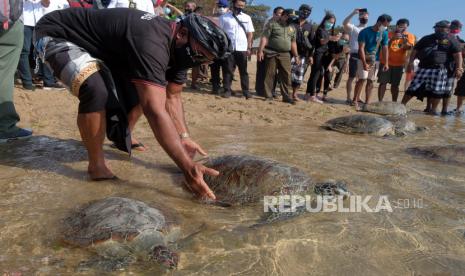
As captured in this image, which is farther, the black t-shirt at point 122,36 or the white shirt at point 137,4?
the white shirt at point 137,4

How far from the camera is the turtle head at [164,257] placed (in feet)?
6.01

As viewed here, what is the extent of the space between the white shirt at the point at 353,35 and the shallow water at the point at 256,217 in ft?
13.4

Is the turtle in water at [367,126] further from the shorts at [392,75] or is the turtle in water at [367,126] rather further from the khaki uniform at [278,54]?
the shorts at [392,75]

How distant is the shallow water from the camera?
1880 mm

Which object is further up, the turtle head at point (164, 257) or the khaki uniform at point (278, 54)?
the khaki uniform at point (278, 54)

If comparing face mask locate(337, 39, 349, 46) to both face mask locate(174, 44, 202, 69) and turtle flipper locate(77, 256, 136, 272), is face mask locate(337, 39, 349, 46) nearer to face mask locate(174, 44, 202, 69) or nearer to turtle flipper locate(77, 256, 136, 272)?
face mask locate(174, 44, 202, 69)

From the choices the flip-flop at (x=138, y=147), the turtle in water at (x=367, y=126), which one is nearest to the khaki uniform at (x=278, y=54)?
the turtle in water at (x=367, y=126)

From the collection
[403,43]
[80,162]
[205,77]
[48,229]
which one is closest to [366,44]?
[403,43]

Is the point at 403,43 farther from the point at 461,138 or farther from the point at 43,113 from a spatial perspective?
the point at 43,113

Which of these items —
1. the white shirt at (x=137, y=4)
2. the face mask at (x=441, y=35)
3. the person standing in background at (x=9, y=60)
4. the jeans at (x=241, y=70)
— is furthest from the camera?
the face mask at (x=441, y=35)

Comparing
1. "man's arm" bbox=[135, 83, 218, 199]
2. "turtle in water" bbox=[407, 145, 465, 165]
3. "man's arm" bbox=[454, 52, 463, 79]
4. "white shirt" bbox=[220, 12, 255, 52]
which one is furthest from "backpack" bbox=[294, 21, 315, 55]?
"man's arm" bbox=[135, 83, 218, 199]

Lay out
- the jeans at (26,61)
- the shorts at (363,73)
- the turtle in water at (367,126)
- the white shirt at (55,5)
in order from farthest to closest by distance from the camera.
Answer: the shorts at (363,73) < the white shirt at (55,5) < the jeans at (26,61) < the turtle in water at (367,126)

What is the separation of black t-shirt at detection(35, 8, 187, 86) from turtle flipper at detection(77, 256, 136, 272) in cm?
99

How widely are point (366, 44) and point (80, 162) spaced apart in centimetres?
555
